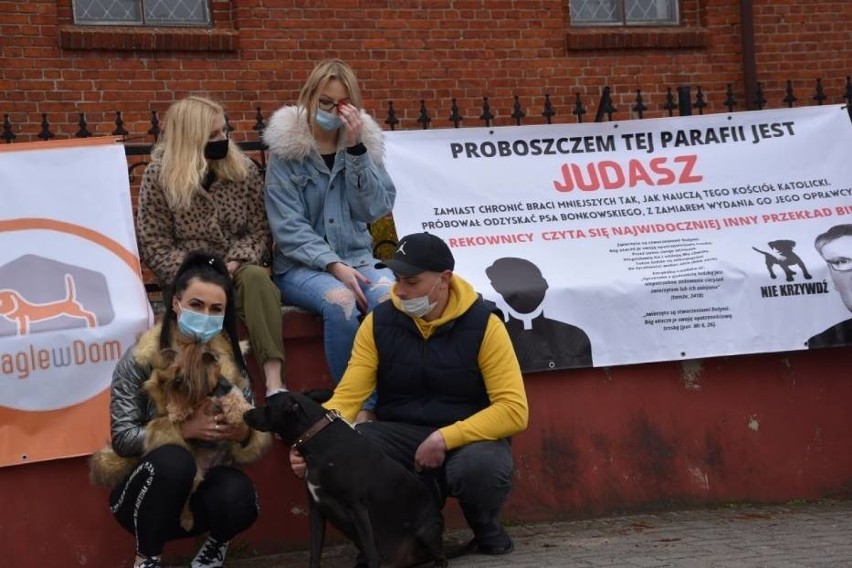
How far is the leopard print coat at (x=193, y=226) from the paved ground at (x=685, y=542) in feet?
4.70

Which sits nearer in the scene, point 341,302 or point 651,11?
point 341,302

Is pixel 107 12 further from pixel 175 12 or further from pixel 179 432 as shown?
pixel 179 432

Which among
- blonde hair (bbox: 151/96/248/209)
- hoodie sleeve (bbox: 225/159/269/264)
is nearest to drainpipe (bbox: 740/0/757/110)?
hoodie sleeve (bbox: 225/159/269/264)

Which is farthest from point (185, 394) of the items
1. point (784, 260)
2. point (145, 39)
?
Answer: point (145, 39)

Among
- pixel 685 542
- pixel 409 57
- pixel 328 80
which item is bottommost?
pixel 685 542

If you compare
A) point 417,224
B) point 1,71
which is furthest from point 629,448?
point 1,71

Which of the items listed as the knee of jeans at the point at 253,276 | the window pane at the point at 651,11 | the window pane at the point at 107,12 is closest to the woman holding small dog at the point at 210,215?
the knee of jeans at the point at 253,276

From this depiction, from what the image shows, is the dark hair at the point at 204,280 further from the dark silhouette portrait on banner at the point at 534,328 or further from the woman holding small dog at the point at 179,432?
the dark silhouette portrait on banner at the point at 534,328

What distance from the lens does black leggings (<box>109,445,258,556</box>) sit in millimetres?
5309

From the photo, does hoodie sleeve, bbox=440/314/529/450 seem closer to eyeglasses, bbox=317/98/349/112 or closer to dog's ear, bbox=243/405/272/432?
dog's ear, bbox=243/405/272/432

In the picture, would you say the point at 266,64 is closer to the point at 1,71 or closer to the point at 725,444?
the point at 1,71

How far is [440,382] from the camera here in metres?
5.77

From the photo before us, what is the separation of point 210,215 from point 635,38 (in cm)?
614

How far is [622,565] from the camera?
5.76 meters
